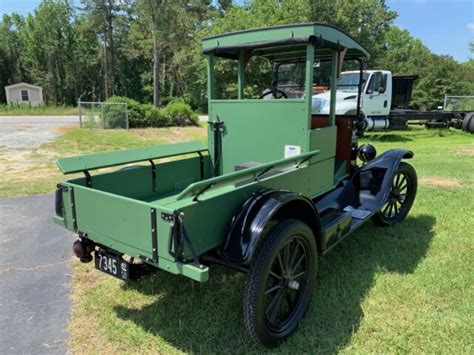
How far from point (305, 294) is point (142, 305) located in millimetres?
1334

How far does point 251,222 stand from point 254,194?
0.26 metres

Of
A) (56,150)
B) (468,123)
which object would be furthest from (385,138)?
(56,150)

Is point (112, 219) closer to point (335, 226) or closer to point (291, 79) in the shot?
point (335, 226)

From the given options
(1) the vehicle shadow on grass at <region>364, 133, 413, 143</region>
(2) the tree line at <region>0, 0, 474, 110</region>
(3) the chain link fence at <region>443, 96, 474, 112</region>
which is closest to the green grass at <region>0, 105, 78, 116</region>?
(2) the tree line at <region>0, 0, 474, 110</region>

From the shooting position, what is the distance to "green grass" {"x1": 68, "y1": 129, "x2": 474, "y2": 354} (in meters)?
2.58

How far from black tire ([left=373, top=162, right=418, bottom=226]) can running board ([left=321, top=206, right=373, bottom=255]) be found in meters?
1.04

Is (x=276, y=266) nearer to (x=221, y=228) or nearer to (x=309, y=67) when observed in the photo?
(x=221, y=228)

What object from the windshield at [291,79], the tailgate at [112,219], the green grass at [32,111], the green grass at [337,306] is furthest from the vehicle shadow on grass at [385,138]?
the green grass at [32,111]

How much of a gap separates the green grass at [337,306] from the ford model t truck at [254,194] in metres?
0.31

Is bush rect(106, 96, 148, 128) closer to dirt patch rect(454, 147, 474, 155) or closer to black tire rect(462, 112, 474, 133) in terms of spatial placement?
dirt patch rect(454, 147, 474, 155)

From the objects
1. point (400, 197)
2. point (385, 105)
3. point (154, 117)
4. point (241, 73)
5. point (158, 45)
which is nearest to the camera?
point (241, 73)

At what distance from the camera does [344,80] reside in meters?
10.6

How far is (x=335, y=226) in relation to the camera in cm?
320

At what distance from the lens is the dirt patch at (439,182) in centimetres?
676
